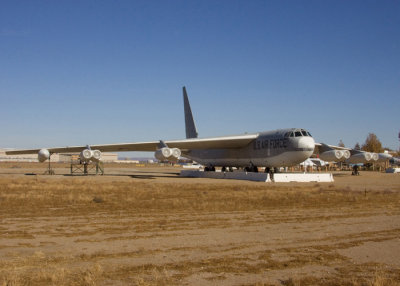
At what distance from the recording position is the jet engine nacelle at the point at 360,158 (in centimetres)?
4550

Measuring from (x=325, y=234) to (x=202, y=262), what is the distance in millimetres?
4327

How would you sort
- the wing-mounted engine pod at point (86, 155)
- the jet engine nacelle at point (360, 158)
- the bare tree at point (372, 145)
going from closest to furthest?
the wing-mounted engine pod at point (86, 155) < the jet engine nacelle at point (360, 158) < the bare tree at point (372, 145)

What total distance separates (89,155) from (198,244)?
3162 centimetres

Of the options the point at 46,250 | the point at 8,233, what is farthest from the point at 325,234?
the point at 8,233

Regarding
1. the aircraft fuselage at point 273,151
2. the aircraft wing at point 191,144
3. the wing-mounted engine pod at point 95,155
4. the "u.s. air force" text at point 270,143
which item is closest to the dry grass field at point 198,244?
the aircraft fuselage at point 273,151

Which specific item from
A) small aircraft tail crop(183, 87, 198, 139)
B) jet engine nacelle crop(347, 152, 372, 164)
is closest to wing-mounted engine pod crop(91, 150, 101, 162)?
small aircraft tail crop(183, 87, 198, 139)

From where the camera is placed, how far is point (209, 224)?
1200 centimetres

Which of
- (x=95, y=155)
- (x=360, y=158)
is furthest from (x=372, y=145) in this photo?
(x=95, y=155)

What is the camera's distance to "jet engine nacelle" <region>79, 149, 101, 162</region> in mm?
38688

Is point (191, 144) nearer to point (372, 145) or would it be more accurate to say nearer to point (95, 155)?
point (95, 155)

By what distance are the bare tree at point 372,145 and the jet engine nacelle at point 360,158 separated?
47706mm

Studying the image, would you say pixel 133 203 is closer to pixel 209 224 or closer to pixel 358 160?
pixel 209 224

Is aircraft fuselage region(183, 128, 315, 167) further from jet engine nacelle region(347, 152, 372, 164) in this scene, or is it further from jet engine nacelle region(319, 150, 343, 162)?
jet engine nacelle region(347, 152, 372, 164)

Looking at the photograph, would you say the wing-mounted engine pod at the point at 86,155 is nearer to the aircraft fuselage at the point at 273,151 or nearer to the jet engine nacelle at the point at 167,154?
the jet engine nacelle at the point at 167,154
